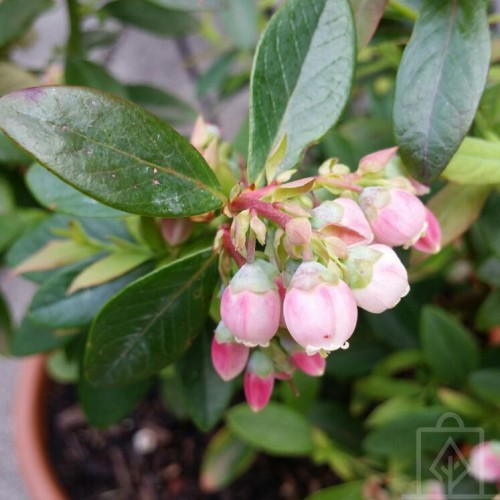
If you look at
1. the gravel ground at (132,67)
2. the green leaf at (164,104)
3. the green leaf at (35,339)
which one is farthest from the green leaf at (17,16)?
the gravel ground at (132,67)

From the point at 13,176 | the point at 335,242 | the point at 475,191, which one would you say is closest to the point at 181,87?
the point at 13,176

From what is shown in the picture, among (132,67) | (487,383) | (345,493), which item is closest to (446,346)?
(487,383)

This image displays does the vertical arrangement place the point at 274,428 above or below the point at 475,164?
below

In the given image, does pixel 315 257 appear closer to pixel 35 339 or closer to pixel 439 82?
pixel 439 82

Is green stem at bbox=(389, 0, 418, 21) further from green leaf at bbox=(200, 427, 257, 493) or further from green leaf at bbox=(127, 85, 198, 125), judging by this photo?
green leaf at bbox=(200, 427, 257, 493)

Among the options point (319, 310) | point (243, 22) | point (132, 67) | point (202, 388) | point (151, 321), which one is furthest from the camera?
point (132, 67)

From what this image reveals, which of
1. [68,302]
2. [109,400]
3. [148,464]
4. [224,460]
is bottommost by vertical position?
[148,464]

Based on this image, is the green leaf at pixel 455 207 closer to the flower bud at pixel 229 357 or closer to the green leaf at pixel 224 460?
→ the flower bud at pixel 229 357
